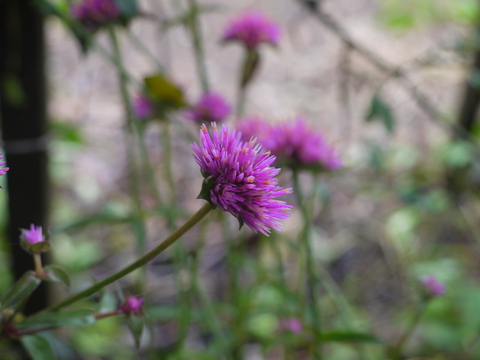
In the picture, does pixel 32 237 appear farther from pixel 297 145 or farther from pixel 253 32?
pixel 253 32

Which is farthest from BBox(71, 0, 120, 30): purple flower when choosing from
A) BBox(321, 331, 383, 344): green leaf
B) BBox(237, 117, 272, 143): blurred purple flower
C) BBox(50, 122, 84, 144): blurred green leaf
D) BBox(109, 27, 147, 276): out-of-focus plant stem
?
BBox(321, 331, 383, 344): green leaf

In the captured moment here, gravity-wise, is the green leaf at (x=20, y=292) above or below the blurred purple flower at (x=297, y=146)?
below

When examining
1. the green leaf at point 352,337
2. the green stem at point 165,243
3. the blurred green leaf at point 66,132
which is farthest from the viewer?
the blurred green leaf at point 66,132

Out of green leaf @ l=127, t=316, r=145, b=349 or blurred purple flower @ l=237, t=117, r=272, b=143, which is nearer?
green leaf @ l=127, t=316, r=145, b=349

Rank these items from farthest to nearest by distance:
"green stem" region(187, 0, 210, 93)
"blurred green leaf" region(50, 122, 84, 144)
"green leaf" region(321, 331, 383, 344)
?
"blurred green leaf" region(50, 122, 84, 144) < "green stem" region(187, 0, 210, 93) < "green leaf" region(321, 331, 383, 344)

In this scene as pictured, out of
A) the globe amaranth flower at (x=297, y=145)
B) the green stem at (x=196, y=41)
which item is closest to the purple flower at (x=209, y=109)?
the green stem at (x=196, y=41)

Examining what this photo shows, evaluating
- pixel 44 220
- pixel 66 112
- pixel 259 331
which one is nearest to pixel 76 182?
pixel 66 112

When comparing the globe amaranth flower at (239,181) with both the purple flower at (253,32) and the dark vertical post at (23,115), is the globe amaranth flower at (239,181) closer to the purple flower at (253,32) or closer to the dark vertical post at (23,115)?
the purple flower at (253,32)

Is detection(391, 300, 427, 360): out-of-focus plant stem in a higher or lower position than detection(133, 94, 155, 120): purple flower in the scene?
lower

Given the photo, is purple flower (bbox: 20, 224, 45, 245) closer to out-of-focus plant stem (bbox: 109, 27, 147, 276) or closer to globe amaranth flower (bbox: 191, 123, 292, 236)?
globe amaranth flower (bbox: 191, 123, 292, 236)
